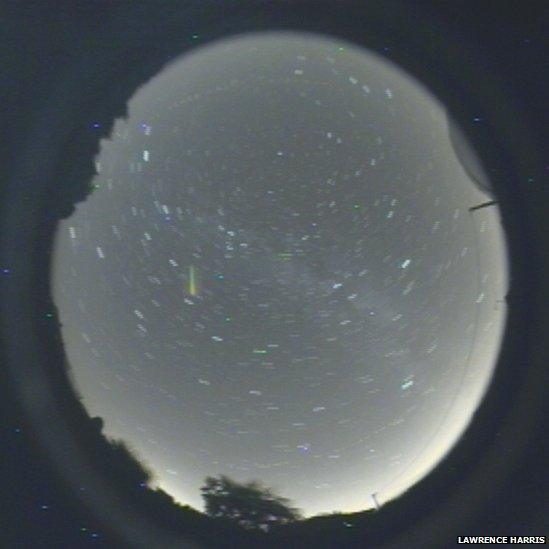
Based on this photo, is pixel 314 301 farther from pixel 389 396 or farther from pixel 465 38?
pixel 465 38

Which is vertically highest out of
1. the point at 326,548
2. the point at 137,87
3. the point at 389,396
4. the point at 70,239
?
the point at 137,87

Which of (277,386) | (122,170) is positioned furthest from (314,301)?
(122,170)

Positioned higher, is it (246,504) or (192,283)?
(192,283)

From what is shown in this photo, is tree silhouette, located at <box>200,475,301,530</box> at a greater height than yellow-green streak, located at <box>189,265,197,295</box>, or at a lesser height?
lesser

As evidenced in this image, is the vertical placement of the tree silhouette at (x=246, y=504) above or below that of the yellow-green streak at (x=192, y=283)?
below

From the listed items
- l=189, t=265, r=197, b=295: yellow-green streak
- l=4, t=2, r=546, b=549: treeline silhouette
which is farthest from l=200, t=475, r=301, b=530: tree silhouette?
l=189, t=265, r=197, b=295: yellow-green streak

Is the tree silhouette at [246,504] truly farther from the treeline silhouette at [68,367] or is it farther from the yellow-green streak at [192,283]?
the yellow-green streak at [192,283]

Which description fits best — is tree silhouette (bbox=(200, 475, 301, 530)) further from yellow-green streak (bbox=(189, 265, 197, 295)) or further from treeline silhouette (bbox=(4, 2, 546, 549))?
yellow-green streak (bbox=(189, 265, 197, 295))

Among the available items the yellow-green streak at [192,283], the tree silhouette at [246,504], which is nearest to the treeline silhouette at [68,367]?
the tree silhouette at [246,504]
